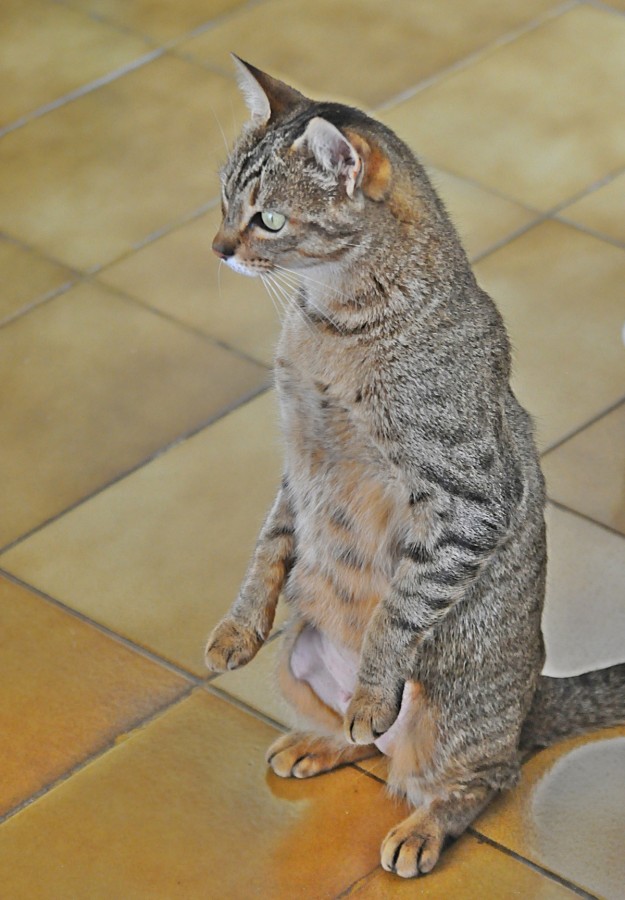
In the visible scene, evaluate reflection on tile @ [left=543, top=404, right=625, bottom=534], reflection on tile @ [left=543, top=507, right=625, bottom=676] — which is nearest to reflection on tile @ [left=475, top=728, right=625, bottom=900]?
reflection on tile @ [left=543, top=507, right=625, bottom=676]

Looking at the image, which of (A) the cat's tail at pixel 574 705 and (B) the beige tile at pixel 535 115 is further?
(B) the beige tile at pixel 535 115

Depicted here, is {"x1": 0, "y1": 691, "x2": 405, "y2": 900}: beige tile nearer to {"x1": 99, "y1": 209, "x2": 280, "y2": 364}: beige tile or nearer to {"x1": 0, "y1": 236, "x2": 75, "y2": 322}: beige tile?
{"x1": 99, "y1": 209, "x2": 280, "y2": 364}: beige tile

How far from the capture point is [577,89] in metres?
3.99

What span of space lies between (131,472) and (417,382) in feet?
3.66

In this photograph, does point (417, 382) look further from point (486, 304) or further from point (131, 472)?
point (131, 472)

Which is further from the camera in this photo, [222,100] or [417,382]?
[222,100]

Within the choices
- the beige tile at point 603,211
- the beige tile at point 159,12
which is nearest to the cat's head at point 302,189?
the beige tile at point 603,211

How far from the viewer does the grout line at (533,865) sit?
212cm

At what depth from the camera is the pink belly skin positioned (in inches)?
87.7

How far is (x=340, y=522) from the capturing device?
82.2 inches

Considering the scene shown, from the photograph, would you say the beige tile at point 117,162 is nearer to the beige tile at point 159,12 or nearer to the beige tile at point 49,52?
the beige tile at point 49,52

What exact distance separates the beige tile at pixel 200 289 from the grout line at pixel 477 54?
0.77 m

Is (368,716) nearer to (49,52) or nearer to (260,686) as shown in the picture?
(260,686)

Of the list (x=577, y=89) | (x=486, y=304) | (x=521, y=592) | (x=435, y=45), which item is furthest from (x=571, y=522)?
(x=435, y=45)
